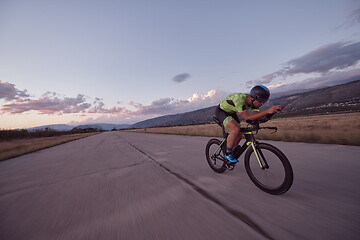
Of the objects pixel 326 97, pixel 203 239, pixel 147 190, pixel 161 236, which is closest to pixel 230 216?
pixel 203 239

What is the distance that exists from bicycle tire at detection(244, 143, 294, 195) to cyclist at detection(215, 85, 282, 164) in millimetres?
436

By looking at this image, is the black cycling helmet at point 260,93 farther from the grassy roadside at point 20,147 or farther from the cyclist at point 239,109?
the grassy roadside at point 20,147

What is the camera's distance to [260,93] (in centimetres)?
274

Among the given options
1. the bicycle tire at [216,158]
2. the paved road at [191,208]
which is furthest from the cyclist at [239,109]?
the paved road at [191,208]

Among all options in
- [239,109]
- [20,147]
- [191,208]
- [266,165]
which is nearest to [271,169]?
[266,165]

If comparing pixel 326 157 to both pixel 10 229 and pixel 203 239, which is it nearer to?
pixel 203 239

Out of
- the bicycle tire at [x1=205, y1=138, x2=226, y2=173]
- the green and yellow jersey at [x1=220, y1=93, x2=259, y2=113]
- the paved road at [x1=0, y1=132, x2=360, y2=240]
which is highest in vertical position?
the green and yellow jersey at [x1=220, y1=93, x2=259, y2=113]

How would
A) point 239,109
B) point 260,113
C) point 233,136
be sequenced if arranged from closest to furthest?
point 260,113 < point 239,109 < point 233,136

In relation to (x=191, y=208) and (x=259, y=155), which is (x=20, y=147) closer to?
(x=191, y=208)

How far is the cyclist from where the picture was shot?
8.94 ft

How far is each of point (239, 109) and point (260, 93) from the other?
0.43 meters

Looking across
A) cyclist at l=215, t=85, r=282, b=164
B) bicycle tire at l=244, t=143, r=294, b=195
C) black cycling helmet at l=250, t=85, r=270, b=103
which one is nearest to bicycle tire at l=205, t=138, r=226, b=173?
cyclist at l=215, t=85, r=282, b=164

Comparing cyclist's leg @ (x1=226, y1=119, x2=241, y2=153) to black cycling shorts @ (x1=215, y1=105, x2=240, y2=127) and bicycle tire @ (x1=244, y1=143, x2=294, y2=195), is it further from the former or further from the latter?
bicycle tire @ (x1=244, y1=143, x2=294, y2=195)

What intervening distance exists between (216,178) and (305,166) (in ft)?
6.83
